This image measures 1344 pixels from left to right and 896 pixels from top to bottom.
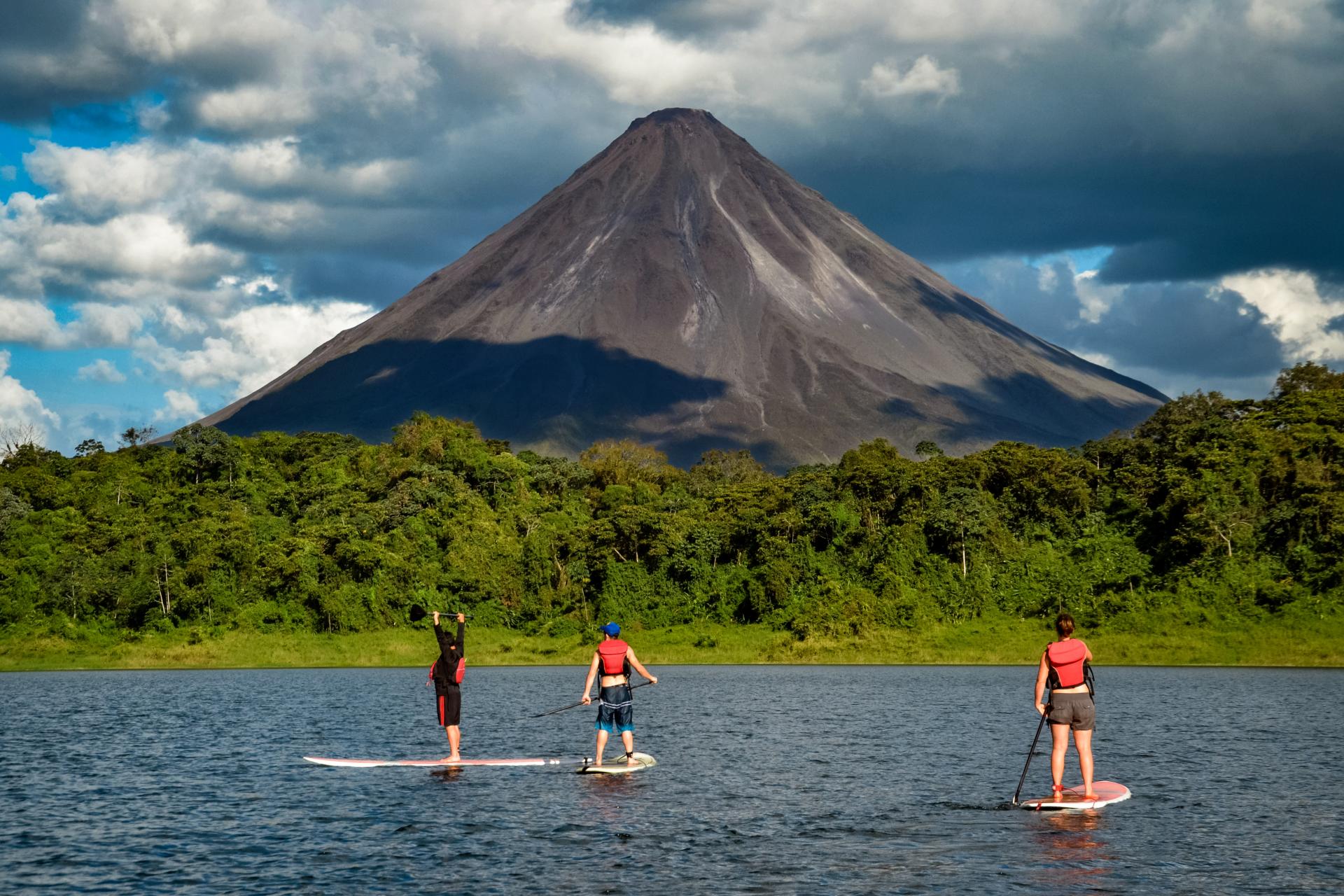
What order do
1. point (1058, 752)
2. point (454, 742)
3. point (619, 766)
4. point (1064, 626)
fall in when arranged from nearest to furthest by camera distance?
point (1064, 626) < point (1058, 752) < point (619, 766) < point (454, 742)

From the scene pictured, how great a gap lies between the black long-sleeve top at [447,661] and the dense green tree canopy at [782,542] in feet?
210

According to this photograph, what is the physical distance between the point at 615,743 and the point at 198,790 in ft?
44.0

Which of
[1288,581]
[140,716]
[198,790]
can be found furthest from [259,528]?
[198,790]

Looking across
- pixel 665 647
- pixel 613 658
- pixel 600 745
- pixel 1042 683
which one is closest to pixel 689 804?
pixel 613 658

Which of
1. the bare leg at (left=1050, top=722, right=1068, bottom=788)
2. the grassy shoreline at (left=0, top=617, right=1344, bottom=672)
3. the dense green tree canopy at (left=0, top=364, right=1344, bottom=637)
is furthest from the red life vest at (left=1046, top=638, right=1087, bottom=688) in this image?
the dense green tree canopy at (left=0, top=364, right=1344, bottom=637)

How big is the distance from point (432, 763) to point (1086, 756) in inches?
599

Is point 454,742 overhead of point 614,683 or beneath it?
beneath

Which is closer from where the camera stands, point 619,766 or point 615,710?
point 615,710

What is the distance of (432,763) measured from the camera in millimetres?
31188

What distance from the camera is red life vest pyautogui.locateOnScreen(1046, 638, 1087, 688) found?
23.4 metres

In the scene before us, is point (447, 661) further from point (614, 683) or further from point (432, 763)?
point (614, 683)

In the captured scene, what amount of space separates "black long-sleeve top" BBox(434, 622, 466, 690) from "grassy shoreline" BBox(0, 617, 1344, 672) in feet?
197

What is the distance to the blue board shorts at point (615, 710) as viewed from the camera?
29.0 meters

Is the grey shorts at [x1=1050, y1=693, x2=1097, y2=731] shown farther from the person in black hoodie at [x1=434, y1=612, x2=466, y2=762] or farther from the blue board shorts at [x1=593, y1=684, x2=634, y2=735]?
the person in black hoodie at [x1=434, y1=612, x2=466, y2=762]
